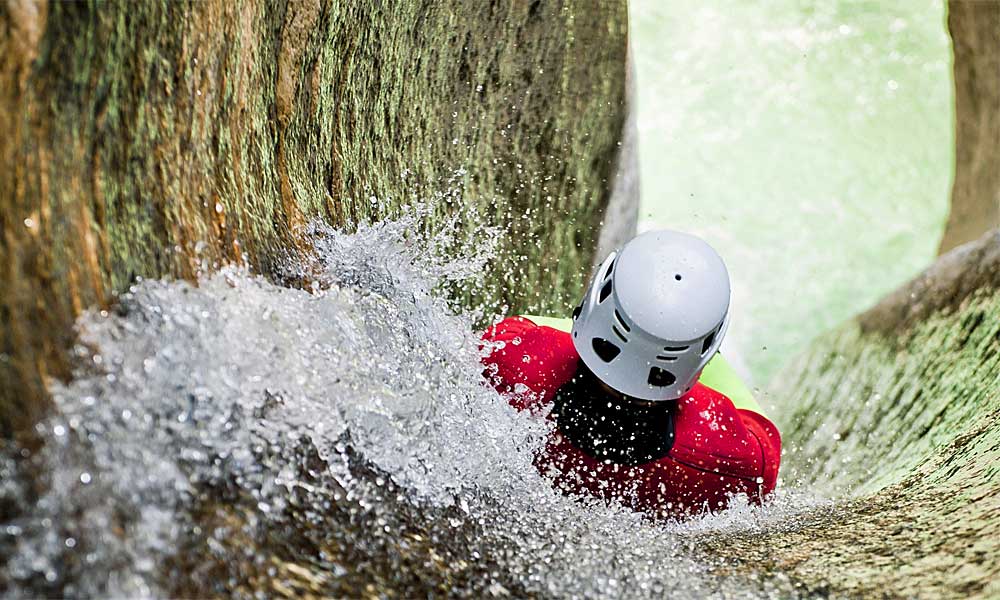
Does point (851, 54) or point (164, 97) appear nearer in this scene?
point (164, 97)

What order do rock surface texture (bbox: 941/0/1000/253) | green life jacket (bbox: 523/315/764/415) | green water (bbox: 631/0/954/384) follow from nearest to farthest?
1. green life jacket (bbox: 523/315/764/415)
2. rock surface texture (bbox: 941/0/1000/253)
3. green water (bbox: 631/0/954/384)

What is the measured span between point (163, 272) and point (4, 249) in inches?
11.3

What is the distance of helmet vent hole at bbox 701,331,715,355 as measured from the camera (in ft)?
6.75

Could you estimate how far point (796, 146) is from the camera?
5.40m

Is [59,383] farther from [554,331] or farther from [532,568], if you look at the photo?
[554,331]

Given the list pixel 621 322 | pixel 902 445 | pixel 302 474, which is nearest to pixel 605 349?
pixel 621 322

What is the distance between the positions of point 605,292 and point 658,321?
19cm

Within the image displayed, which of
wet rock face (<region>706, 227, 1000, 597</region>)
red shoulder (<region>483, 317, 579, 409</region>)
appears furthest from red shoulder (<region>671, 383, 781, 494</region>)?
red shoulder (<region>483, 317, 579, 409</region>)

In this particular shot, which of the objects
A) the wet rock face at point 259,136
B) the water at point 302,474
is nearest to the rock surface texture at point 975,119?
the wet rock face at point 259,136

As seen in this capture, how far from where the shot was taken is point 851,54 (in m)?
5.80

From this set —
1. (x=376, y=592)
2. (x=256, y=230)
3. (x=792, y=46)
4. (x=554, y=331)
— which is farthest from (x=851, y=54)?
(x=376, y=592)

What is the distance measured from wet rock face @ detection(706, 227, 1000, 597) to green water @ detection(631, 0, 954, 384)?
2.33 ft

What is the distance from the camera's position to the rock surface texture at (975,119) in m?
4.28

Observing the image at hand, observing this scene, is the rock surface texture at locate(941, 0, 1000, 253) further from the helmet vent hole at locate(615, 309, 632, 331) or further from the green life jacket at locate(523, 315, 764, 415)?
the helmet vent hole at locate(615, 309, 632, 331)
